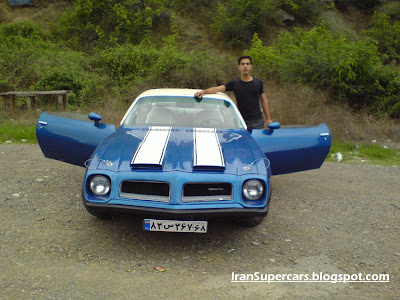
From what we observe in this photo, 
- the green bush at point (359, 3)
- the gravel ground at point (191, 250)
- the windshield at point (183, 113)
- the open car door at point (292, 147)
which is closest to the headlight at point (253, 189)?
the gravel ground at point (191, 250)

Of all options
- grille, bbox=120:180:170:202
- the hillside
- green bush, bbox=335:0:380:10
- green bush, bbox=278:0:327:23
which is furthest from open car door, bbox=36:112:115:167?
green bush, bbox=335:0:380:10

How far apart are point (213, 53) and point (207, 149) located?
12839mm

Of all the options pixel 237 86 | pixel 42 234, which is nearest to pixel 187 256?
pixel 42 234

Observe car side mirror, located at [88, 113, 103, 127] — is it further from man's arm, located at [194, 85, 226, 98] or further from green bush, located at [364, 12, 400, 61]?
green bush, located at [364, 12, 400, 61]

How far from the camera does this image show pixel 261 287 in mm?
3453

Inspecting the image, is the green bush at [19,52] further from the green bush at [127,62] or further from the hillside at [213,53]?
the green bush at [127,62]

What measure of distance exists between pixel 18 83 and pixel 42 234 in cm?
1112

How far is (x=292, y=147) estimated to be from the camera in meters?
5.17

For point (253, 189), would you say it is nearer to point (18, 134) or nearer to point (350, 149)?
point (350, 149)

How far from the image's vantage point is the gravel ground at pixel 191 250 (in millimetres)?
3377

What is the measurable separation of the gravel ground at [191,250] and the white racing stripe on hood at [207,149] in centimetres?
84

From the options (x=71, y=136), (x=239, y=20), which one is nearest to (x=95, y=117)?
(x=71, y=136)

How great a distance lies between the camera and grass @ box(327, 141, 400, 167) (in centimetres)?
870

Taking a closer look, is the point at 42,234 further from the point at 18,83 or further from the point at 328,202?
the point at 18,83
